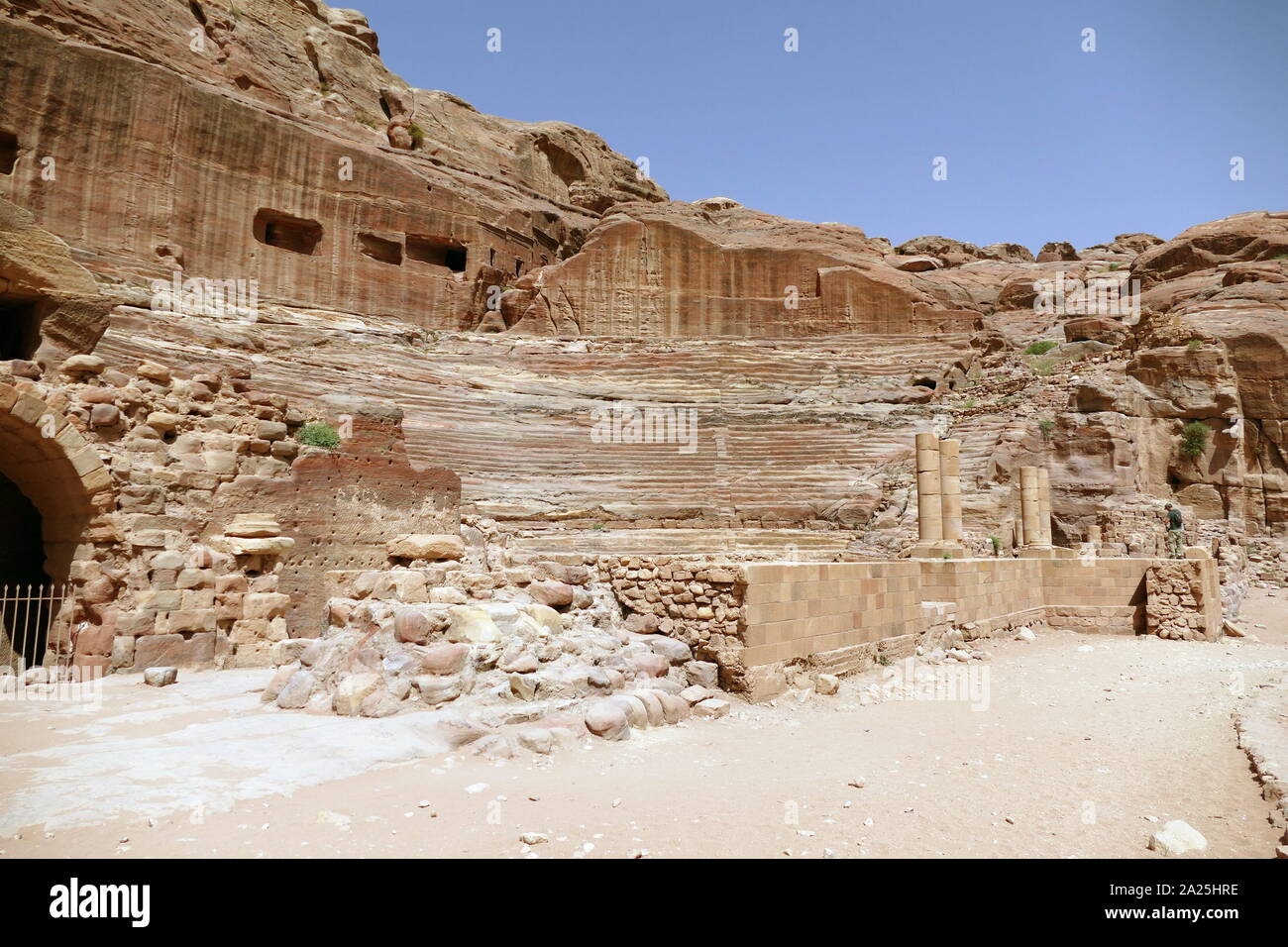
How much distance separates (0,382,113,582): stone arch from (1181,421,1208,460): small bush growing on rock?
84.5ft

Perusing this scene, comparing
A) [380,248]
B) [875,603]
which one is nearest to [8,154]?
[380,248]

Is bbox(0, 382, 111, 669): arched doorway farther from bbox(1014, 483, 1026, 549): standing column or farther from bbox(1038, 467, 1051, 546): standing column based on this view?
bbox(1038, 467, 1051, 546): standing column

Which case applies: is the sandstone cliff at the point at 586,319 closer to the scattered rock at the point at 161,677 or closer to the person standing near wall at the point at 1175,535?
the person standing near wall at the point at 1175,535

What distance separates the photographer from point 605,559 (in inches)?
336

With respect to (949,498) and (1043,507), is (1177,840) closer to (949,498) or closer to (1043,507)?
(949,498)

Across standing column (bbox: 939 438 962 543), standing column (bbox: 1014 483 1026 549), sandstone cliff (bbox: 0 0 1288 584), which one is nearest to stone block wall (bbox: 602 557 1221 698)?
standing column (bbox: 939 438 962 543)

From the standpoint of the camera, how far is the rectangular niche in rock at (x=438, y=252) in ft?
107

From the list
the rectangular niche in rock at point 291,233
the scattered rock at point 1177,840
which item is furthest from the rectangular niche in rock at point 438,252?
the scattered rock at point 1177,840

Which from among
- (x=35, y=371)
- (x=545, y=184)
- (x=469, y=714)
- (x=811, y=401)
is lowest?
(x=469, y=714)

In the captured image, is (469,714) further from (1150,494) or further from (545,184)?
(545,184)

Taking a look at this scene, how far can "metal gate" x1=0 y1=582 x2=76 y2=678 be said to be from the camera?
7.78 metres

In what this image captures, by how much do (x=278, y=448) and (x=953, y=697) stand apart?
8.41 metres
